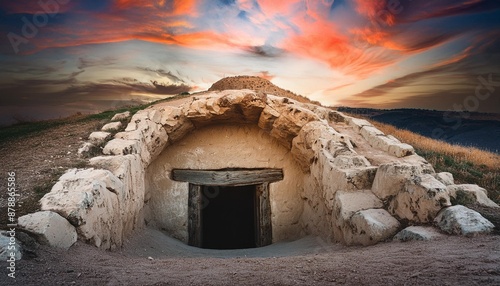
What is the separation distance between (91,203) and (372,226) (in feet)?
12.1

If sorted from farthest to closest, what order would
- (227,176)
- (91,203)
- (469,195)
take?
(227,176) → (469,195) → (91,203)

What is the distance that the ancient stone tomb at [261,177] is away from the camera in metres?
4.46

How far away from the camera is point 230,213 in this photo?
37.3ft

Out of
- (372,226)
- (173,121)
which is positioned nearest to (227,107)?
(173,121)

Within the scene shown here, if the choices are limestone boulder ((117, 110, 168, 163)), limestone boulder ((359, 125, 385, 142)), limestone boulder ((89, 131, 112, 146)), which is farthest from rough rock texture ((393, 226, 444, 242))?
limestone boulder ((89, 131, 112, 146))

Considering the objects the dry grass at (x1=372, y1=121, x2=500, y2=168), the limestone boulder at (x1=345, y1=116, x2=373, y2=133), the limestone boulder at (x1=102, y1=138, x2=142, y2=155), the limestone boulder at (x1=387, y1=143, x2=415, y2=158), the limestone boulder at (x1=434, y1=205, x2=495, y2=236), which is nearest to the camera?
the limestone boulder at (x1=434, y1=205, x2=495, y2=236)

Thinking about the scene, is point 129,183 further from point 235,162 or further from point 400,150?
point 400,150

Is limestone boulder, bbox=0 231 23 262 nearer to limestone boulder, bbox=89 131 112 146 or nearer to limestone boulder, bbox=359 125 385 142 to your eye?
limestone boulder, bbox=89 131 112 146

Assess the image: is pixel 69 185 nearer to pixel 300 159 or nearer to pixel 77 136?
pixel 77 136

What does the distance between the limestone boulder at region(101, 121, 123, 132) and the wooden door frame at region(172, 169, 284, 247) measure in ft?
5.30

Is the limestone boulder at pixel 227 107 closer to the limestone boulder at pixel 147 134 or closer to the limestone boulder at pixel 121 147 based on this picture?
the limestone boulder at pixel 147 134

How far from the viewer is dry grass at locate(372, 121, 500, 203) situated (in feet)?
23.8

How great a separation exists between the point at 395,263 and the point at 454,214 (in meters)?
1.58

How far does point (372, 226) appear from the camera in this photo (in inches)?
174
